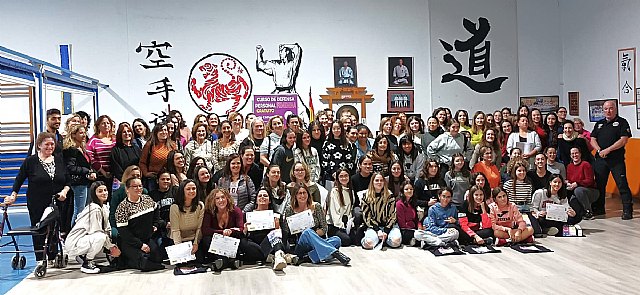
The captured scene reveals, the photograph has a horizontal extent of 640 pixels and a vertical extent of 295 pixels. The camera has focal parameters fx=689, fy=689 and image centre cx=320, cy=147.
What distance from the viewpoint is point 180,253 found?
6473 mm

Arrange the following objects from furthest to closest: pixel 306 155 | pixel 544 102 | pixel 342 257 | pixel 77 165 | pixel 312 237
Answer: pixel 544 102 < pixel 306 155 < pixel 77 165 < pixel 312 237 < pixel 342 257

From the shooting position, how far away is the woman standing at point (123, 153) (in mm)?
7078

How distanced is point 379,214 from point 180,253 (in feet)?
7.01

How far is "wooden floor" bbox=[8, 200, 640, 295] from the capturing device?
5.59 metres

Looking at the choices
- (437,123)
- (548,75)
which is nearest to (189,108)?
(437,123)

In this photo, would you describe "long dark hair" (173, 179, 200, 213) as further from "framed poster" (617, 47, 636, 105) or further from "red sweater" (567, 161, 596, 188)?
"framed poster" (617, 47, 636, 105)

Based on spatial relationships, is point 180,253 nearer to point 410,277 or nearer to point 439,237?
point 410,277

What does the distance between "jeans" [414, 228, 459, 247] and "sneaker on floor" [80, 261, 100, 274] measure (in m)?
3.26

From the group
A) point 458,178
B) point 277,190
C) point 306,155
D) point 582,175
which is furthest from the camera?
point 582,175

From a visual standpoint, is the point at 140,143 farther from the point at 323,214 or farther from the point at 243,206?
the point at 323,214

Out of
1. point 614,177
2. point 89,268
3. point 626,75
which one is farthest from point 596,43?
point 89,268

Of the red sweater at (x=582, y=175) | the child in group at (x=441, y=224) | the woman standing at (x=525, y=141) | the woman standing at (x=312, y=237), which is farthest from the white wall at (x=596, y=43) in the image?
the woman standing at (x=312, y=237)

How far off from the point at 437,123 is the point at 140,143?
3.57 m

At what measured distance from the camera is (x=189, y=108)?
36.4 ft
